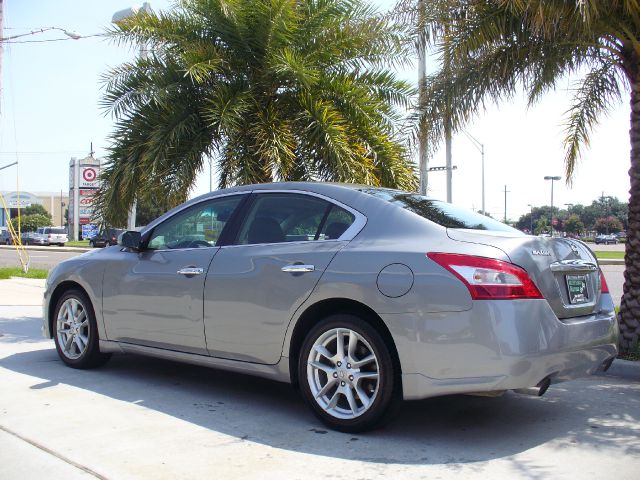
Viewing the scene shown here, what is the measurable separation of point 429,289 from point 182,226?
2476mm

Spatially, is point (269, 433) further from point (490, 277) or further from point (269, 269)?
point (490, 277)

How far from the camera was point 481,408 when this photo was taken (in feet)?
16.6

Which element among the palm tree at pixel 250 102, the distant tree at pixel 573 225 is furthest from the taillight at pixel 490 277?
the distant tree at pixel 573 225

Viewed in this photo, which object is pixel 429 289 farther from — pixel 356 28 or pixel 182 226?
pixel 356 28

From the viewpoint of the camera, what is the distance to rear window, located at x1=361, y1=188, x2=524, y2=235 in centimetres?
471

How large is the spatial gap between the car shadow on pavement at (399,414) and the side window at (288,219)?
4.14 feet

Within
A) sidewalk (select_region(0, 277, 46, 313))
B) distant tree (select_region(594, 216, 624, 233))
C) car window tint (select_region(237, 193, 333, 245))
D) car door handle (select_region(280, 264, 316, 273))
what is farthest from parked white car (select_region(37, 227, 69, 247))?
distant tree (select_region(594, 216, 624, 233))

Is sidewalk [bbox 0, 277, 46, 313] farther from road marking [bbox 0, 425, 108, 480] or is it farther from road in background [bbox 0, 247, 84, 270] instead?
road marking [bbox 0, 425, 108, 480]

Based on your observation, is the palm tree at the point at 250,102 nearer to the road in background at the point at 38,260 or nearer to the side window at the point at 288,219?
the side window at the point at 288,219

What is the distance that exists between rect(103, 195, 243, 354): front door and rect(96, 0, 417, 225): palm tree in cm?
348

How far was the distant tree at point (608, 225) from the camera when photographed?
9819cm

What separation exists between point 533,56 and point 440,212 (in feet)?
12.1

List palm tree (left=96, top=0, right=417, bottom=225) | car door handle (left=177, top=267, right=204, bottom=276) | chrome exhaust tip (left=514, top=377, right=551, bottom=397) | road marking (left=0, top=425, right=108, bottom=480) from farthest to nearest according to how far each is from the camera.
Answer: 1. palm tree (left=96, top=0, right=417, bottom=225)
2. car door handle (left=177, top=267, right=204, bottom=276)
3. chrome exhaust tip (left=514, top=377, right=551, bottom=397)
4. road marking (left=0, top=425, right=108, bottom=480)

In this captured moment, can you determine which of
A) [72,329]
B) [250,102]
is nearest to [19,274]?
[250,102]
